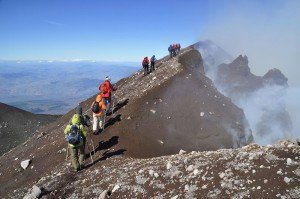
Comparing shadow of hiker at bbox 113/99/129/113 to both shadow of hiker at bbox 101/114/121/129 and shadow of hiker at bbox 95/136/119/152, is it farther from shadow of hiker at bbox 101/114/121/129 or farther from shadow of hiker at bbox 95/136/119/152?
shadow of hiker at bbox 95/136/119/152

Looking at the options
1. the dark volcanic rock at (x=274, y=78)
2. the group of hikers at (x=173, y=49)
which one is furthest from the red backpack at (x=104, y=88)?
the dark volcanic rock at (x=274, y=78)

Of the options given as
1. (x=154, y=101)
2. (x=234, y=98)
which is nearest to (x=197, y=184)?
(x=154, y=101)

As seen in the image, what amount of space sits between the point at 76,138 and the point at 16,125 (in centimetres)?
4037

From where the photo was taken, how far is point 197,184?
1386 centimetres

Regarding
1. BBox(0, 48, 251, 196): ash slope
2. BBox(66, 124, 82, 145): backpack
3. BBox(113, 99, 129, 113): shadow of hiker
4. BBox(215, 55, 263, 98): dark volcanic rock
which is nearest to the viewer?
BBox(66, 124, 82, 145): backpack

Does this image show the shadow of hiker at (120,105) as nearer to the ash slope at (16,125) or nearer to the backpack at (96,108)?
the backpack at (96,108)

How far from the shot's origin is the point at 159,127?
82.8 ft

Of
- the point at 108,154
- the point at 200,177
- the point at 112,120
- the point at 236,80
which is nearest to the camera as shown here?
the point at 200,177

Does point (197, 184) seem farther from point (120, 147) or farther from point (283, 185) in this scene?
point (120, 147)

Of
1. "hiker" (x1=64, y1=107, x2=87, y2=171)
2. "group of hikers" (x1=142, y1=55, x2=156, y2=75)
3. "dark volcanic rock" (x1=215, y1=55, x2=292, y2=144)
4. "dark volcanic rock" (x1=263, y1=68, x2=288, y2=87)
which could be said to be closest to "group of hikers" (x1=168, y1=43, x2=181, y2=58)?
"group of hikers" (x1=142, y1=55, x2=156, y2=75)

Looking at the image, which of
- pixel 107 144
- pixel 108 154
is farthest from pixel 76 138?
pixel 107 144

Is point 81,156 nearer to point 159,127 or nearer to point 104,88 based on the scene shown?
point 104,88

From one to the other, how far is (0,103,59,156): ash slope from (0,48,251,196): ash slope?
65.4 ft

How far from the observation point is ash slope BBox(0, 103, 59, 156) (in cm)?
4741
